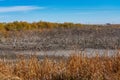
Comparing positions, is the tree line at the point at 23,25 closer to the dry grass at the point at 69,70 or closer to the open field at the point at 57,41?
the open field at the point at 57,41

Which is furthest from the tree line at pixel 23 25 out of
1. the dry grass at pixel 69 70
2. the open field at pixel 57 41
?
the dry grass at pixel 69 70

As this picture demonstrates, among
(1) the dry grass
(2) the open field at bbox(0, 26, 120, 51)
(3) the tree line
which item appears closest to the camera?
(1) the dry grass

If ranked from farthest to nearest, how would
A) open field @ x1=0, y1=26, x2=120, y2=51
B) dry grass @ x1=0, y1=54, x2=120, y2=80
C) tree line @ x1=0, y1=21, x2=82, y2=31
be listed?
Answer: tree line @ x1=0, y1=21, x2=82, y2=31, open field @ x1=0, y1=26, x2=120, y2=51, dry grass @ x1=0, y1=54, x2=120, y2=80

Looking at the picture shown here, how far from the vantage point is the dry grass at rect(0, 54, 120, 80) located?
496 inches

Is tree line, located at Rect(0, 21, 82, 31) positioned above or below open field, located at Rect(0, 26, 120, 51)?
above

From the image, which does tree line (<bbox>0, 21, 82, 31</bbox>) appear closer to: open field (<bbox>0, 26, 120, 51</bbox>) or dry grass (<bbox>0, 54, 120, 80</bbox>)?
open field (<bbox>0, 26, 120, 51</bbox>)

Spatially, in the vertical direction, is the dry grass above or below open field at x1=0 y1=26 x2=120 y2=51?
above

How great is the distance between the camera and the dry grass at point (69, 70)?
41.3 ft

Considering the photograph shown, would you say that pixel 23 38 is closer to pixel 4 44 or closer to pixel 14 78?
pixel 4 44

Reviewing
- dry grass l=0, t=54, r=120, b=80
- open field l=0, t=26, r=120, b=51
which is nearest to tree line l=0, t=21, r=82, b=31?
open field l=0, t=26, r=120, b=51

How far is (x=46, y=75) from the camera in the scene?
12.9 meters

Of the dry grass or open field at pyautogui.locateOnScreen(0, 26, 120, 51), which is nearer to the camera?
the dry grass

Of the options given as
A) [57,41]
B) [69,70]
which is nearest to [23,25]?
[57,41]

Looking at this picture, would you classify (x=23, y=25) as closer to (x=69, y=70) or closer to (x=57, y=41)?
(x=57, y=41)
